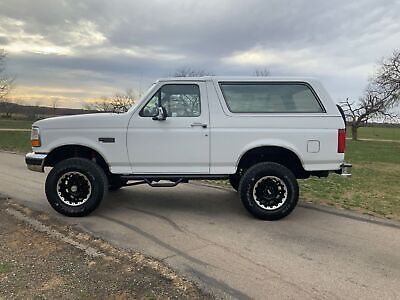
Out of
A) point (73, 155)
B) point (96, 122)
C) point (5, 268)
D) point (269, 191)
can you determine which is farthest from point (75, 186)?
point (269, 191)

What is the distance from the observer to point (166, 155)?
530 centimetres

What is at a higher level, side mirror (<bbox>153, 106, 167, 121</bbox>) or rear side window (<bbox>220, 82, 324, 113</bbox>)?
rear side window (<bbox>220, 82, 324, 113</bbox>)

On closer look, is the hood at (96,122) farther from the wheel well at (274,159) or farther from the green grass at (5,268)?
the green grass at (5,268)

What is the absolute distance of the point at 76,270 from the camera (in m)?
3.50

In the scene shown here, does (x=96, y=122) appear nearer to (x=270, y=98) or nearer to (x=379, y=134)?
(x=270, y=98)

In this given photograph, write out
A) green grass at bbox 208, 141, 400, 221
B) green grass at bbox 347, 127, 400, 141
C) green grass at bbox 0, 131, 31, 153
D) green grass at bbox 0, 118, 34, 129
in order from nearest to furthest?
green grass at bbox 208, 141, 400, 221, green grass at bbox 0, 131, 31, 153, green grass at bbox 0, 118, 34, 129, green grass at bbox 347, 127, 400, 141

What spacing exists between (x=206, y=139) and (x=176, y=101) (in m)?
0.78

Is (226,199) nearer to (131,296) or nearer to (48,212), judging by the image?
(48,212)

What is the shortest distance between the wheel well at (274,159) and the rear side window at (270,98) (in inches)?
24.9

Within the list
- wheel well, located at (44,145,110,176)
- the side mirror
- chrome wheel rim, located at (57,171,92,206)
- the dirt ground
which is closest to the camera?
the dirt ground

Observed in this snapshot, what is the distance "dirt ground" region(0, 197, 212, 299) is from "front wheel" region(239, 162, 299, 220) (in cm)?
205

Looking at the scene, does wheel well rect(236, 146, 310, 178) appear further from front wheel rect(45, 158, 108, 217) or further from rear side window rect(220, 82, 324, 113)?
front wheel rect(45, 158, 108, 217)

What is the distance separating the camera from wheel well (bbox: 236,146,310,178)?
5.44 meters

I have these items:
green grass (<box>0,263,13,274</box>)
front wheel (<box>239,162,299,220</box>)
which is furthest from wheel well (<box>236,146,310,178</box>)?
green grass (<box>0,263,13,274</box>)
